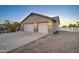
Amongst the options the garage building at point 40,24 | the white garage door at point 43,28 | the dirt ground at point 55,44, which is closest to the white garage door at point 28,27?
the garage building at point 40,24

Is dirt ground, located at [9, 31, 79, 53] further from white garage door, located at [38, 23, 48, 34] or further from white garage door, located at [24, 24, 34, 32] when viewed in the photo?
white garage door, located at [24, 24, 34, 32]

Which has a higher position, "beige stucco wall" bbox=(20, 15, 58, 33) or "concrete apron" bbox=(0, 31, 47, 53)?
"beige stucco wall" bbox=(20, 15, 58, 33)

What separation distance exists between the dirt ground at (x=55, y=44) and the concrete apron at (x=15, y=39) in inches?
3.0

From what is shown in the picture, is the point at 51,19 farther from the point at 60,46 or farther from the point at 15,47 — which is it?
the point at 15,47

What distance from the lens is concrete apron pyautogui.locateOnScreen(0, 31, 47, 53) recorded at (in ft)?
8.54

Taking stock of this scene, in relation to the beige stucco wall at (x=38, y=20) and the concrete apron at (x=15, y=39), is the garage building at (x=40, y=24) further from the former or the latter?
the concrete apron at (x=15, y=39)

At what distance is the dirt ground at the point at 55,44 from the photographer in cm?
261

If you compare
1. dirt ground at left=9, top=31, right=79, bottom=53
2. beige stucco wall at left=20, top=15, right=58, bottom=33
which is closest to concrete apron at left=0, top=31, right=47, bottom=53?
dirt ground at left=9, top=31, right=79, bottom=53

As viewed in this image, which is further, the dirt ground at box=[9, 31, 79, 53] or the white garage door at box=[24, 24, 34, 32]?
the white garage door at box=[24, 24, 34, 32]

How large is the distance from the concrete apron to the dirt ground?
8cm

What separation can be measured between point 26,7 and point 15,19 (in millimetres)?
325

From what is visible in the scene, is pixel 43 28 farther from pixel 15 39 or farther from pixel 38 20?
pixel 15 39

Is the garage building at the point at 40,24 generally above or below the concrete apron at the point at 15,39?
above
